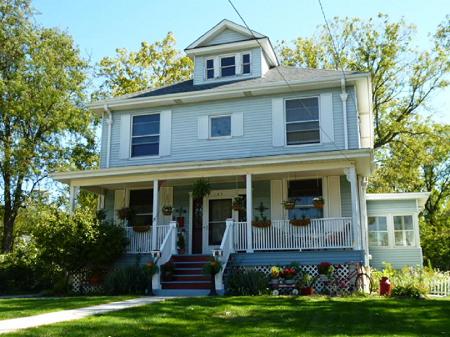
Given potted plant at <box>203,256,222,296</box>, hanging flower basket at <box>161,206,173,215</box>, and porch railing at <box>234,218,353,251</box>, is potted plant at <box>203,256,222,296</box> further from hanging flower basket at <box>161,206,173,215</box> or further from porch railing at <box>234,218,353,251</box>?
hanging flower basket at <box>161,206,173,215</box>

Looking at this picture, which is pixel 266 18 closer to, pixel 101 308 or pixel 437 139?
pixel 101 308

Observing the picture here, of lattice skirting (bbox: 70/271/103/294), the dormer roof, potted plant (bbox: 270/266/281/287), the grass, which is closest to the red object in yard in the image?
the grass

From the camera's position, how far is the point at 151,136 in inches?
680

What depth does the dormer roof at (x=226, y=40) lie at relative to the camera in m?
17.5

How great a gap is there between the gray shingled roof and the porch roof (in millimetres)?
3247

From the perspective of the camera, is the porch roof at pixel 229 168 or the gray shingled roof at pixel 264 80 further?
the gray shingled roof at pixel 264 80

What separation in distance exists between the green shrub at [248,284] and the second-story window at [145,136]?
6270mm

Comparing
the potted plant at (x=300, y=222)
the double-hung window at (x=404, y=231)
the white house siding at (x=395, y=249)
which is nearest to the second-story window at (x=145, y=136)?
the potted plant at (x=300, y=222)

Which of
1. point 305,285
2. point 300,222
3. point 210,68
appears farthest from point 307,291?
point 210,68

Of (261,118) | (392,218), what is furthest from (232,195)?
(392,218)

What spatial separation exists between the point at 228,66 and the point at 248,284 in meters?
8.69

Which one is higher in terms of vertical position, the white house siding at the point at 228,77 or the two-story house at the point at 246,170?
the white house siding at the point at 228,77

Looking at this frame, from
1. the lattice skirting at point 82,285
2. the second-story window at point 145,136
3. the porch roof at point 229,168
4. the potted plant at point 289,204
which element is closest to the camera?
the porch roof at point 229,168

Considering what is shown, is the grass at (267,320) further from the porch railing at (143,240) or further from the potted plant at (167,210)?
the potted plant at (167,210)
